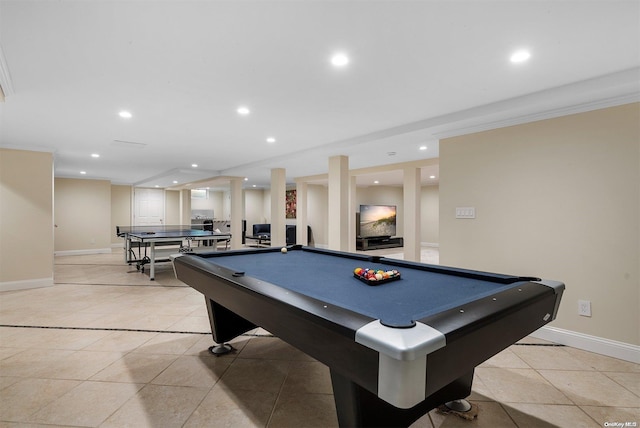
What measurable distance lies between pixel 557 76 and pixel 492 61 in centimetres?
62

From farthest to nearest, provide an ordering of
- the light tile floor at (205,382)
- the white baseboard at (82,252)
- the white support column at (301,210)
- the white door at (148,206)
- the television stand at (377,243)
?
1. the white door at (148,206)
2. the television stand at (377,243)
3. the white support column at (301,210)
4. the white baseboard at (82,252)
5. the light tile floor at (205,382)

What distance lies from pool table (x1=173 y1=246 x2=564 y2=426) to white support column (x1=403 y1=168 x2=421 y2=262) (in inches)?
156

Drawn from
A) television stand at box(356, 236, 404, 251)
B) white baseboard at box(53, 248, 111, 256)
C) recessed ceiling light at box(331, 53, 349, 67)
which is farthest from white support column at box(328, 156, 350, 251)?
white baseboard at box(53, 248, 111, 256)

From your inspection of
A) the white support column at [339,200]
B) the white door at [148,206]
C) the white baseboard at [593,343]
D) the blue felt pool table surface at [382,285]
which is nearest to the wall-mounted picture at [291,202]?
the white door at [148,206]

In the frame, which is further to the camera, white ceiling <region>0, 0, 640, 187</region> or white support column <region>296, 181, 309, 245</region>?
white support column <region>296, 181, 309, 245</region>

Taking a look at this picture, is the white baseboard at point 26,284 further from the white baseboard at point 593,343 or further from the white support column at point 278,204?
the white baseboard at point 593,343

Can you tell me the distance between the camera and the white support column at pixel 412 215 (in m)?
5.90

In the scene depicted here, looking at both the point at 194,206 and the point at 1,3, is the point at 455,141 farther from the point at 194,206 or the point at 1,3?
the point at 194,206

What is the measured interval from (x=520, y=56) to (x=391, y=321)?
1989mm

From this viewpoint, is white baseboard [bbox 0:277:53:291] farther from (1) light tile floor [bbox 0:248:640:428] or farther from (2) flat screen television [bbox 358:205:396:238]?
(2) flat screen television [bbox 358:205:396:238]

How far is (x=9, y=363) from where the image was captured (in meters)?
2.28

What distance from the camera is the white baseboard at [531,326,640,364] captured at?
2391mm

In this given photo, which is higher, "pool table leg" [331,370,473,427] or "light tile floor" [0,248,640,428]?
"pool table leg" [331,370,473,427]

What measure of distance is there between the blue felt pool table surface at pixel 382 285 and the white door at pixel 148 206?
9293mm
